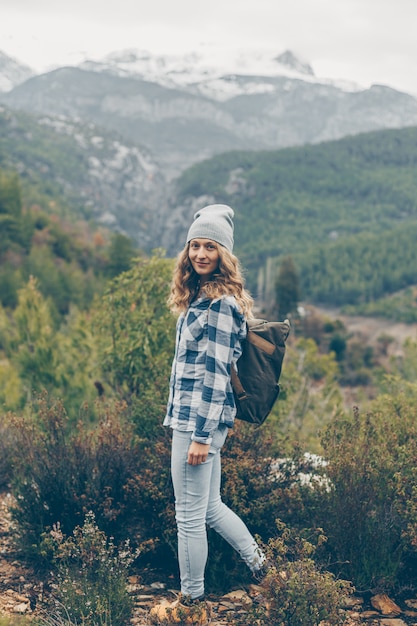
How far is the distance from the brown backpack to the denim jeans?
168 millimetres

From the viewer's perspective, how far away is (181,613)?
291 cm

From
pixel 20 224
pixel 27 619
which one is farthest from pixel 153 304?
pixel 20 224

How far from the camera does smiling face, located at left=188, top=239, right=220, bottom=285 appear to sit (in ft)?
10.2

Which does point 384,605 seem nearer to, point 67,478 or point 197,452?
point 197,452

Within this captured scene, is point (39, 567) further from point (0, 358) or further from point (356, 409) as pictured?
point (0, 358)

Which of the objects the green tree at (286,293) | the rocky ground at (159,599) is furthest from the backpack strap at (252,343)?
the green tree at (286,293)

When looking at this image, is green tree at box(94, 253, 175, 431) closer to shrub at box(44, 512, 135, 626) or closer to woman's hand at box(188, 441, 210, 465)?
shrub at box(44, 512, 135, 626)

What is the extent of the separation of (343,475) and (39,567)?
1.87 meters

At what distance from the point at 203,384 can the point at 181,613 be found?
107cm

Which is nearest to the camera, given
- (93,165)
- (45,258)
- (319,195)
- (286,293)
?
(45,258)

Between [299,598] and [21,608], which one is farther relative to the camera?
[21,608]

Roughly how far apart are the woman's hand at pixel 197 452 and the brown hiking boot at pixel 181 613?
26.2 inches

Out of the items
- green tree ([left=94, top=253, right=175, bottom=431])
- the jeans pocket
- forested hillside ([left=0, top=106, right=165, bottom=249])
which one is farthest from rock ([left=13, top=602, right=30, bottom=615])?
forested hillside ([left=0, top=106, right=165, bottom=249])

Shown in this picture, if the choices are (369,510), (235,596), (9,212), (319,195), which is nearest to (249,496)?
(235,596)
